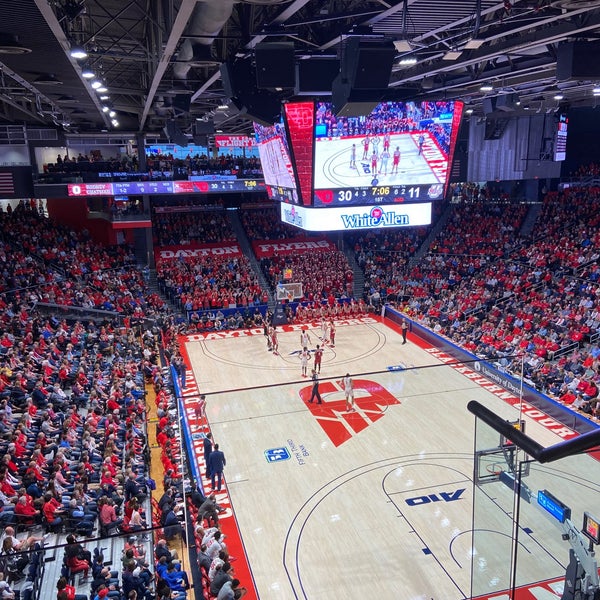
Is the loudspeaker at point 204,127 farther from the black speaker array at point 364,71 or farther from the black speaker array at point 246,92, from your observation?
the black speaker array at point 364,71

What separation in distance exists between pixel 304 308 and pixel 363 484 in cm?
1627

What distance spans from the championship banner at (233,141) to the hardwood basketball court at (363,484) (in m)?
15.1

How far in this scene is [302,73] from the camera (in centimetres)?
1263

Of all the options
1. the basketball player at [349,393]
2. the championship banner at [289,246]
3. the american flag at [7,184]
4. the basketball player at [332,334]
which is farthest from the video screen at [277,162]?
the american flag at [7,184]

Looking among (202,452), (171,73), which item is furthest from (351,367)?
(171,73)

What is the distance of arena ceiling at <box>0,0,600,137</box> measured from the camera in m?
9.26

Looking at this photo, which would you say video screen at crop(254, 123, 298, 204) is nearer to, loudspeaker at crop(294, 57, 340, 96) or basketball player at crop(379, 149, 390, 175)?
basketball player at crop(379, 149, 390, 175)

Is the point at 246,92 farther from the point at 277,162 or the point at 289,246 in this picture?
the point at 289,246

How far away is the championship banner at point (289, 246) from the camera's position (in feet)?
114

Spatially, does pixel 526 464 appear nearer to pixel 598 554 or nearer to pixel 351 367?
pixel 598 554

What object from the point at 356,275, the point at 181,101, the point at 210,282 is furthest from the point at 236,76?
the point at 356,275

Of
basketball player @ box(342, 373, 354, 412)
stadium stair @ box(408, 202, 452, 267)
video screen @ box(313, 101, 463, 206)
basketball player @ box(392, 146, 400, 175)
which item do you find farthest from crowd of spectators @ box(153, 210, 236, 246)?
basketball player @ box(342, 373, 354, 412)

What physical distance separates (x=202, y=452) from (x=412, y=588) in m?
6.99

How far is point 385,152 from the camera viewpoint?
17.6 m
